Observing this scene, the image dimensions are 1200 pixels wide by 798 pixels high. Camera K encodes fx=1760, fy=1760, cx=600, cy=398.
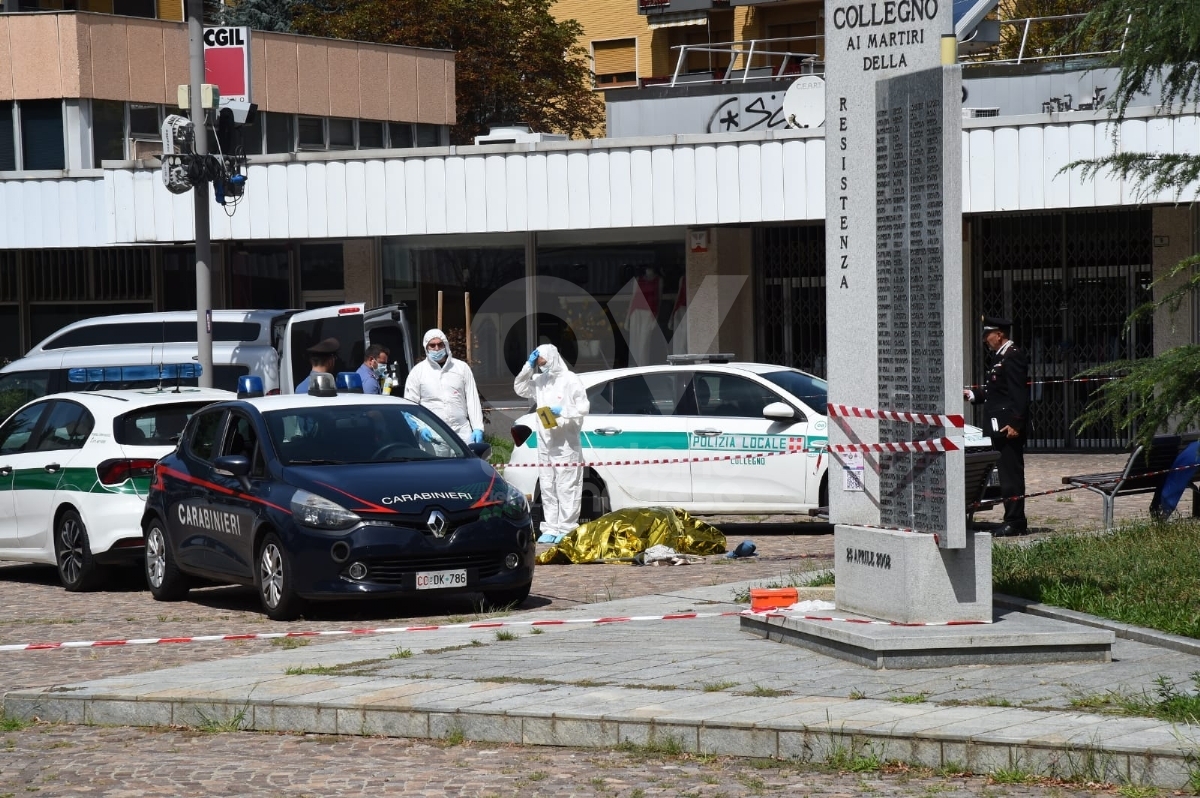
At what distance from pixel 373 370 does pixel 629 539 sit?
4701mm

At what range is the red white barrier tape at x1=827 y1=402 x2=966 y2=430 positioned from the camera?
340 inches

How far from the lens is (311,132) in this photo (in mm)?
38375

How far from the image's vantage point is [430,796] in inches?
255

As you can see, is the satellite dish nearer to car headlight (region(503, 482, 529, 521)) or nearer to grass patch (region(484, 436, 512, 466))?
grass patch (region(484, 436, 512, 466))

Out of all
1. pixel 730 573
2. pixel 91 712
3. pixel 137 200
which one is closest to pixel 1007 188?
pixel 730 573

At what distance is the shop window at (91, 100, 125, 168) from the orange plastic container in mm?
26835

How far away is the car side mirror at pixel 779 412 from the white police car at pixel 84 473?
4900 mm

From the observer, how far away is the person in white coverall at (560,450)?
15.8 metres

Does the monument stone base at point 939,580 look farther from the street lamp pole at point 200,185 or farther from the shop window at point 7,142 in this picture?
the shop window at point 7,142

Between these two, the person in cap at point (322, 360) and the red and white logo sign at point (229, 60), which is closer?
the person in cap at point (322, 360)

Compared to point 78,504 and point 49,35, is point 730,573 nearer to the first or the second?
point 78,504

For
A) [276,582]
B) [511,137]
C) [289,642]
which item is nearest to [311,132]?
[511,137]

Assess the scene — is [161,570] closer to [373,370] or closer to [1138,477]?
[373,370]

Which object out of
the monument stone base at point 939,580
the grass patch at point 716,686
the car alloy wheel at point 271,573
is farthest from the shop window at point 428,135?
the grass patch at point 716,686
